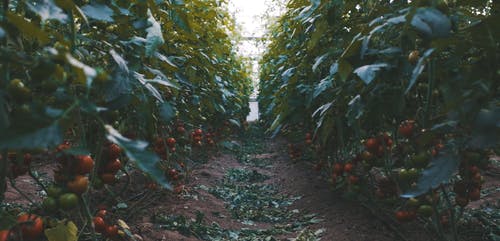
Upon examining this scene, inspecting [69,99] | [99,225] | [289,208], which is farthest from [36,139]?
[289,208]

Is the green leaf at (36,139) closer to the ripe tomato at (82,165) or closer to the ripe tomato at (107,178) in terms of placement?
the ripe tomato at (82,165)

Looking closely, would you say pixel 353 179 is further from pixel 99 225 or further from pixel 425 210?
pixel 99 225

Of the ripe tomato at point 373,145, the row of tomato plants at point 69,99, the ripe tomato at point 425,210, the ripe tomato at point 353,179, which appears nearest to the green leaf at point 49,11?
the row of tomato plants at point 69,99

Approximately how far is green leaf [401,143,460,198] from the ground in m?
1.13

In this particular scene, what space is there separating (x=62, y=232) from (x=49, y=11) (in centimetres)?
61

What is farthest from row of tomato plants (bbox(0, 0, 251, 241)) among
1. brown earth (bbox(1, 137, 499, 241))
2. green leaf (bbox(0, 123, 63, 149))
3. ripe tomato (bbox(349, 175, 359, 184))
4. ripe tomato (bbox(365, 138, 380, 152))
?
ripe tomato (bbox(349, 175, 359, 184))

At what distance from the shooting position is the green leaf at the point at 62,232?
112 cm

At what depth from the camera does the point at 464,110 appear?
951 mm

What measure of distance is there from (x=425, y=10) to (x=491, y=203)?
7.02ft

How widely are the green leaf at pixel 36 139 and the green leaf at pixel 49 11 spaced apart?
236 millimetres

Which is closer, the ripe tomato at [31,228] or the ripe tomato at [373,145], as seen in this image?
the ripe tomato at [31,228]

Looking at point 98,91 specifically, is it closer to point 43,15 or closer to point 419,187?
point 43,15

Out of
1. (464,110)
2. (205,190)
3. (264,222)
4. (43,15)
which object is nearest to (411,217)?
(464,110)

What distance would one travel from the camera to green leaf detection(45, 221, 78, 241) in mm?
1125
